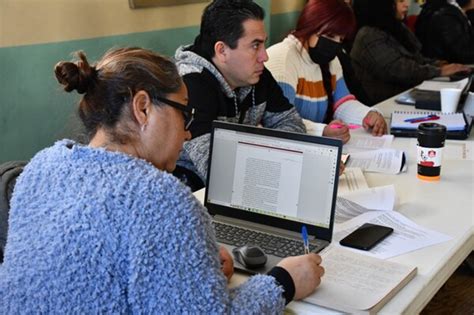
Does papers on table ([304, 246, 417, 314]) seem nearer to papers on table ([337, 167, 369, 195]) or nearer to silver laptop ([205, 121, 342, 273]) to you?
silver laptop ([205, 121, 342, 273])

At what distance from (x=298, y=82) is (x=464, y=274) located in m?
1.06

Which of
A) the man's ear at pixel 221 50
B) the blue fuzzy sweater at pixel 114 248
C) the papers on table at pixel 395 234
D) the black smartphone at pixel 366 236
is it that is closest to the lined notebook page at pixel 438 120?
the man's ear at pixel 221 50

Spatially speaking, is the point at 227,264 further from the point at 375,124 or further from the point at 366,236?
the point at 375,124

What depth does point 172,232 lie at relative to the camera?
1034mm

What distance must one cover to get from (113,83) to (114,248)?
33 cm

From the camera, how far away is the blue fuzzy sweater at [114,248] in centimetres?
102

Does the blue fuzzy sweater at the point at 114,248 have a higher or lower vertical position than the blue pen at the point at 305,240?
higher

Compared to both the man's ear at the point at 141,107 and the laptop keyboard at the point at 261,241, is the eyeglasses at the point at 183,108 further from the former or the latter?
the laptop keyboard at the point at 261,241

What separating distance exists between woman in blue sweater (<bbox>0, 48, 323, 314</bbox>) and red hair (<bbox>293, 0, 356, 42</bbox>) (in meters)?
1.74

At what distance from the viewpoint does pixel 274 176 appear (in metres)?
1.56

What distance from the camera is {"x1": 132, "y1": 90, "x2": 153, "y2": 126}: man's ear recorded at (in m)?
1.19

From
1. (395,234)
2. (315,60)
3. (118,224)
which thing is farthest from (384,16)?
(118,224)

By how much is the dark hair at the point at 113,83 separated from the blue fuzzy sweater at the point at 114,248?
107 millimetres

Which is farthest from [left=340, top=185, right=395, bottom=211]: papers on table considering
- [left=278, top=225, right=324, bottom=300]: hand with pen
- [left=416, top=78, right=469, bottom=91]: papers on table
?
[left=416, top=78, right=469, bottom=91]: papers on table
